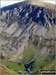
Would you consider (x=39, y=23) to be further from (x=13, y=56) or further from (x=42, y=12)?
(x=13, y=56)

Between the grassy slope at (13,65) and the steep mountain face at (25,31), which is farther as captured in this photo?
the steep mountain face at (25,31)

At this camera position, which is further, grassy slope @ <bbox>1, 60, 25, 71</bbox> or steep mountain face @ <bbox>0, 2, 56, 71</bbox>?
steep mountain face @ <bbox>0, 2, 56, 71</bbox>

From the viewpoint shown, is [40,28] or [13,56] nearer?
[13,56]

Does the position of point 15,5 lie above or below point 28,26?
above

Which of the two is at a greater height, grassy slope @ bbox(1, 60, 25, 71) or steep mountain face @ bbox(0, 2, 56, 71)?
steep mountain face @ bbox(0, 2, 56, 71)

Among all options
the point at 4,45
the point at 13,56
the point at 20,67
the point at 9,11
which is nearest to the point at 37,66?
the point at 20,67

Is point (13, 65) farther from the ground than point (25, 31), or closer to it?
closer to it

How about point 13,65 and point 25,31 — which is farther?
point 25,31

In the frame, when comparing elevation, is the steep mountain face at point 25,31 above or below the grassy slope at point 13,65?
above
